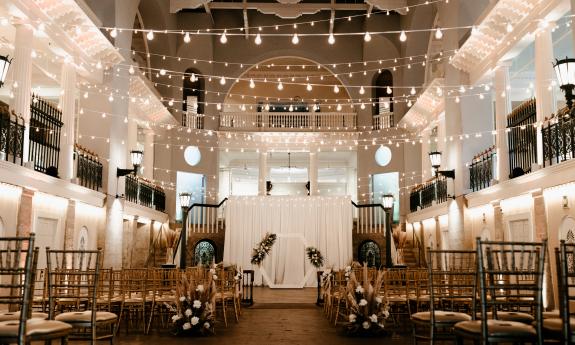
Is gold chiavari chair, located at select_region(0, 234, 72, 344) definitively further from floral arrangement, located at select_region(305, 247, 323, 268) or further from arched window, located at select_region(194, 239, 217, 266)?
arched window, located at select_region(194, 239, 217, 266)

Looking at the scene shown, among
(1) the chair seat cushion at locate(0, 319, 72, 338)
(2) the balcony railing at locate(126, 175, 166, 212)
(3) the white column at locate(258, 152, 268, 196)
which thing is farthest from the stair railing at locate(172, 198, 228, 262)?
(1) the chair seat cushion at locate(0, 319, 72, 338)

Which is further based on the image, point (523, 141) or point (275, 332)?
point (523, 141)

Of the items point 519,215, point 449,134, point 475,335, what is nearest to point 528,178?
point 519,215

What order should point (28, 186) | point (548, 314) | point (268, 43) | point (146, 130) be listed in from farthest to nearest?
point (268, 43)
point (146, 130)
point (28, 186)
point (548, 314)

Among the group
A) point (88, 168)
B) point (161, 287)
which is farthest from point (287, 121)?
point (161, 287)

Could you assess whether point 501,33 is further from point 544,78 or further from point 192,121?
point 192,121

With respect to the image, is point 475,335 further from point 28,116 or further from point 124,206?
point 124,206

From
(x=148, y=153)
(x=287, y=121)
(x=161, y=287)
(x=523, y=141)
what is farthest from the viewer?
(x=287, y=121)

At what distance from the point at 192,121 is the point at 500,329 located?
56.8ft

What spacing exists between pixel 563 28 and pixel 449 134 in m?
3.22

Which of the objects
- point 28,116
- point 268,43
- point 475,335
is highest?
point 268,43

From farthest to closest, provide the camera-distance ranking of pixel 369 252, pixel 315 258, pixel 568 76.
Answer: pixel 369 252 → pixel 315 258 → pixel 568 76

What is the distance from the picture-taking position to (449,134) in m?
13.6

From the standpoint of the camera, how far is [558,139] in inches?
345
